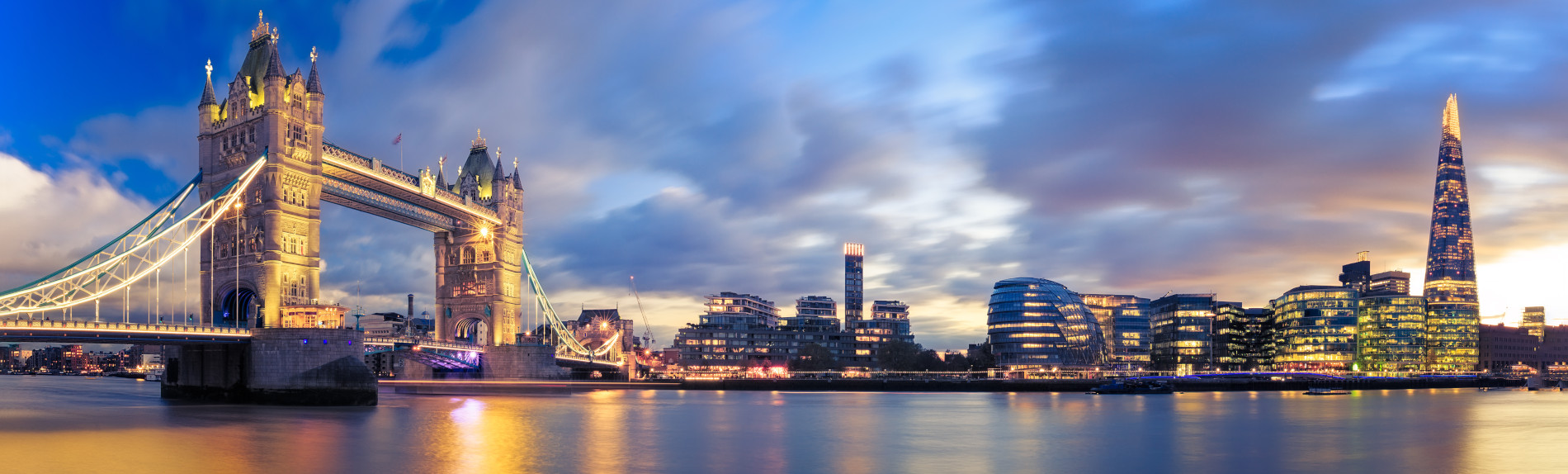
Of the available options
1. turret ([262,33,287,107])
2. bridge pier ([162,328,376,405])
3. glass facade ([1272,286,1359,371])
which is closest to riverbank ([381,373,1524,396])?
glass facade ([1272,286,1359,371])

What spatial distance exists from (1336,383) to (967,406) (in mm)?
91881

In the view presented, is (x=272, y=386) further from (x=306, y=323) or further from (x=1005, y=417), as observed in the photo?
(x=1005, y=417)

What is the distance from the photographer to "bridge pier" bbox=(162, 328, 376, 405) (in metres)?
62.0

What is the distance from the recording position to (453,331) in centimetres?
10475

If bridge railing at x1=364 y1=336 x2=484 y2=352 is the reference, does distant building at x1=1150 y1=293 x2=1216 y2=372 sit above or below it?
below

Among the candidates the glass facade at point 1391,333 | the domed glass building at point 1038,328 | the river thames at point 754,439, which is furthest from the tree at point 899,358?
the glass facade at point 1391,333

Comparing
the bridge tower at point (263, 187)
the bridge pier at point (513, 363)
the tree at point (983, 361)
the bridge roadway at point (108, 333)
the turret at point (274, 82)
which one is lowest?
the tree at point (983, 361)

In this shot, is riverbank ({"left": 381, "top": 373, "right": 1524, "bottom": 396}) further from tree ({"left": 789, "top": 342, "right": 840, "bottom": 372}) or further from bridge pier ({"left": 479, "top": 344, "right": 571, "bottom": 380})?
tree ({"left": 789, "top": 342, "right": 840, "bottom": 372})

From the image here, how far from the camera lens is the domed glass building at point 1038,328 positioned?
152125mm

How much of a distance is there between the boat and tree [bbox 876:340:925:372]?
130 ft

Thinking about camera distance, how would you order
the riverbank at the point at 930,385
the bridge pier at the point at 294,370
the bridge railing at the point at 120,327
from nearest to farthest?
the bridge railing at the point at 120,327, the bridge pier at the point at 294,370, the riverbank at the point at 930,385

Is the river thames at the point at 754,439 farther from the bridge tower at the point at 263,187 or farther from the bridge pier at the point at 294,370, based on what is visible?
the bridge tower at the point at 263,187

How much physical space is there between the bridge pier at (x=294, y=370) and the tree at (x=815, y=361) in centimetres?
10125

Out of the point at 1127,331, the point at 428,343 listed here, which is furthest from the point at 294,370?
the point at 1127,331
